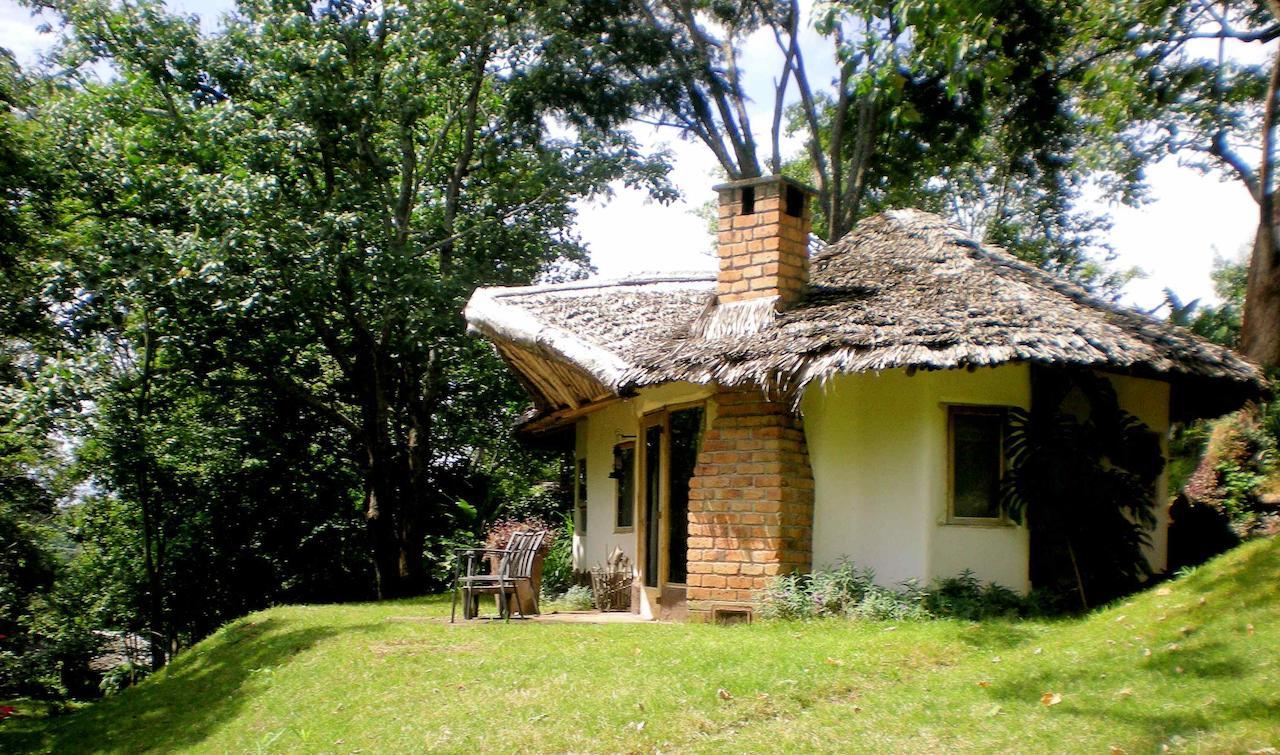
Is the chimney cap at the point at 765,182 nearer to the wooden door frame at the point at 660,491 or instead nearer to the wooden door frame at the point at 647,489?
the wooden door frame at the point at 660,491

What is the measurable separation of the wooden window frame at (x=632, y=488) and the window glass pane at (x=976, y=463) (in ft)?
12.3

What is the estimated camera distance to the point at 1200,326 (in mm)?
15867

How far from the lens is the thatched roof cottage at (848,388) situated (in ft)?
33.0

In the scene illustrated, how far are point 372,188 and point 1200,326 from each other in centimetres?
1273

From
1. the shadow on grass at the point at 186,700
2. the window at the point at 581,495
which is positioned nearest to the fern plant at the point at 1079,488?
the shadow on grass at the point at 186,700

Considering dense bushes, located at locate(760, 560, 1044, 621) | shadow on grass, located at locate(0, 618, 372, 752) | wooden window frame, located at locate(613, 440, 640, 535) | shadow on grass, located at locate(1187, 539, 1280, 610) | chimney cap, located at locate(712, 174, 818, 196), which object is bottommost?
shadow on grass, located at locate(0, 618, 372, 752)

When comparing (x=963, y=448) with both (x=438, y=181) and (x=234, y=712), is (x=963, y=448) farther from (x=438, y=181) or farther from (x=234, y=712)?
(x=438, y=181)

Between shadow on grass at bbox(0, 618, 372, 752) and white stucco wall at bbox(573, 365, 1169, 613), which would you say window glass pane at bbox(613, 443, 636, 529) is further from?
shadow on grass at bbox(0, 618, 372, 752)

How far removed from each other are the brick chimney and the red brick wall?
1191 mm

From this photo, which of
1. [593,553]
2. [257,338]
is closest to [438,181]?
[257,338]

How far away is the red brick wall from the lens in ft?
34.9

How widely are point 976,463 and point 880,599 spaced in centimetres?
174

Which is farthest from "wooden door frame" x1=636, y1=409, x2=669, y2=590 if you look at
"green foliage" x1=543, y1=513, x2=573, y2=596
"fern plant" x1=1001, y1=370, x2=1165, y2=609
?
"fern plant" x1=1001, y1=370, x2=1165, y2=609

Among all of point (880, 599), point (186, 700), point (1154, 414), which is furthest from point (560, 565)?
point (1154, 414)
